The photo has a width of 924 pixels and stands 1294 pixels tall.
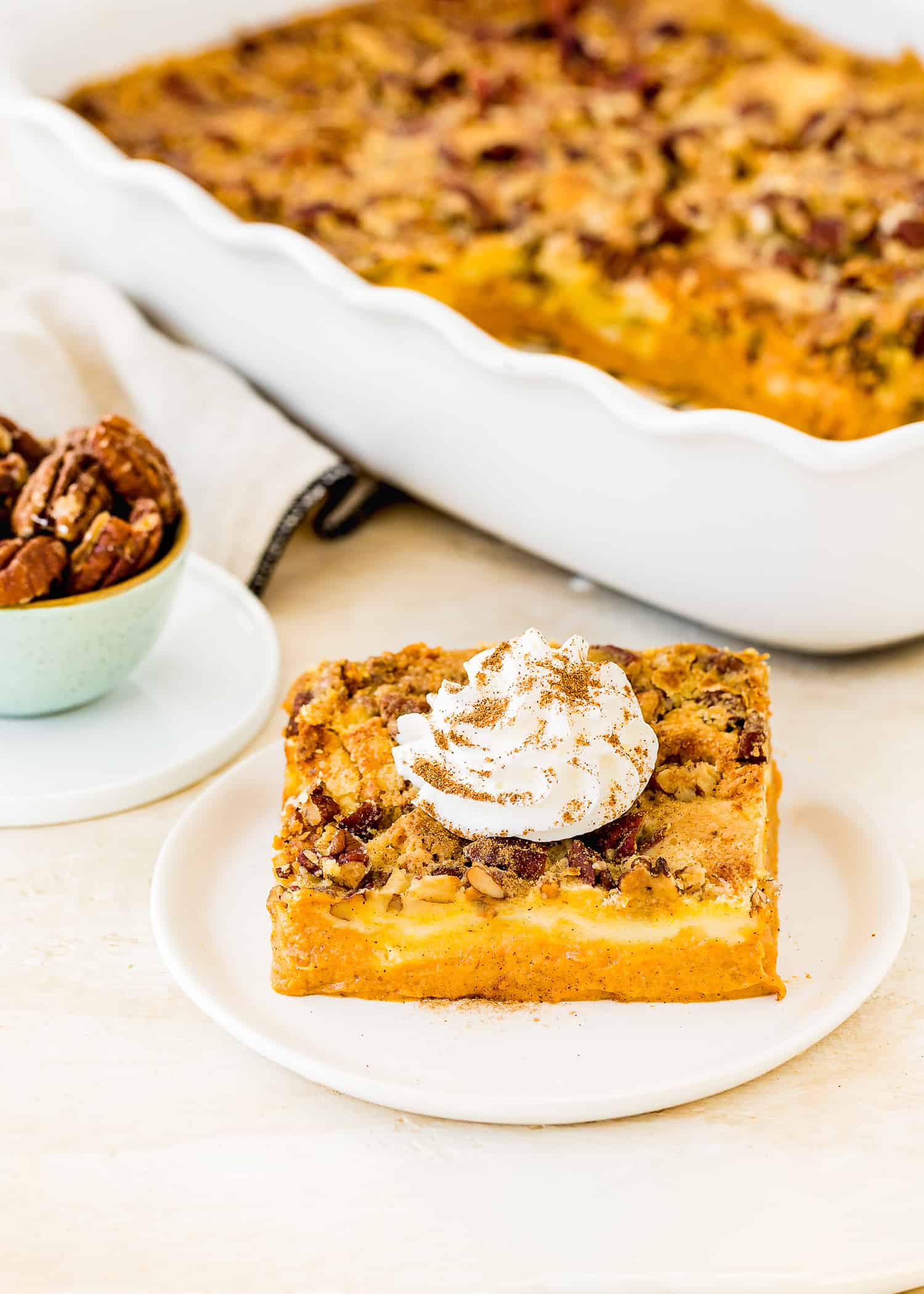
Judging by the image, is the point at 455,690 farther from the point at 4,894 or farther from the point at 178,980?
the point at 4,894

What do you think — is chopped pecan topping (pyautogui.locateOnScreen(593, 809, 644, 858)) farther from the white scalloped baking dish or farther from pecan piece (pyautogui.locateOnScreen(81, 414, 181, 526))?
Answer: pecan piece (pyautogui.locateOnScreen(81, 414, 181, 526))

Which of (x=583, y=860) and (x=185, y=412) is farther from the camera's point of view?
(x=185, y=412)

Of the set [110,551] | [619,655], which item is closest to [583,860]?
[619,655]

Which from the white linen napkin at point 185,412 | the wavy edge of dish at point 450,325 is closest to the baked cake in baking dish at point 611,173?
→ the wavy edge of dish at point 450,325

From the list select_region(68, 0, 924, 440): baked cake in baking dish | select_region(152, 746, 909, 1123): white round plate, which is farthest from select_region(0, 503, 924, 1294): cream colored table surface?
select_region(68, 0, 924, 440): baked cake in baking dish

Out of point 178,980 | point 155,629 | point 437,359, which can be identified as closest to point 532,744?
point 178,980

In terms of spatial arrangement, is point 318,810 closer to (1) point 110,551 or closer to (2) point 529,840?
(2) point 529,840
